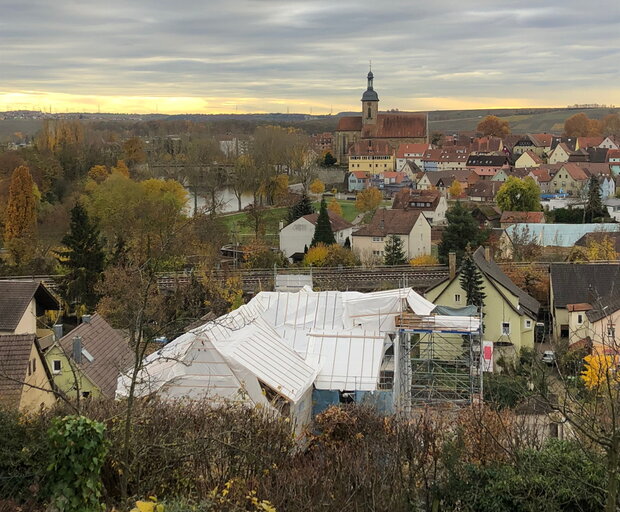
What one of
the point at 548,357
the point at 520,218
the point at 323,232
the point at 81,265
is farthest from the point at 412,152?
the point at 548,357

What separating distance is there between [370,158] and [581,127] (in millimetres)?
49764

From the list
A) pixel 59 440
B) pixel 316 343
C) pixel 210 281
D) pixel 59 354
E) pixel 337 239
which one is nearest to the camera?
pixel 59 440

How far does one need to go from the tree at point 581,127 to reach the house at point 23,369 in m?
116

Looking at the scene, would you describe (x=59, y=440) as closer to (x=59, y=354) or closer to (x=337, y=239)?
(x=59, y=354)

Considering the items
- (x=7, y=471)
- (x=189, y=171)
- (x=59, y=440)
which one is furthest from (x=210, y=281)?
(x=189, y=171)

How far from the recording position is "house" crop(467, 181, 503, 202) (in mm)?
64062

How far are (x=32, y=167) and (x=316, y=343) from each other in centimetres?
4079

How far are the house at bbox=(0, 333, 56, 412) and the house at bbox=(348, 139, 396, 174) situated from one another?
237 ft

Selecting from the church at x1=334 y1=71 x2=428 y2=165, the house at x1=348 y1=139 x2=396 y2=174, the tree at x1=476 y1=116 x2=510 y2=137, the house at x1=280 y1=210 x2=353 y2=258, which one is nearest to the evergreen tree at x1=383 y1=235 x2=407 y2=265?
the house at x1=280 y1=210 x2=353 y2=258

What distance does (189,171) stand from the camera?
5888 centimetres

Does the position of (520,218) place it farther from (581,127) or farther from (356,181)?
(581,127)

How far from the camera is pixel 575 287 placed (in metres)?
26.0

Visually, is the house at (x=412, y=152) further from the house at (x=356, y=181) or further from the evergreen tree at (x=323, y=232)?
the evergreen tree at (x=323, y=232)

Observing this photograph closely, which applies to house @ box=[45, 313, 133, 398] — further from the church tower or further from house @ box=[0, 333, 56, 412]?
A: the church tower
